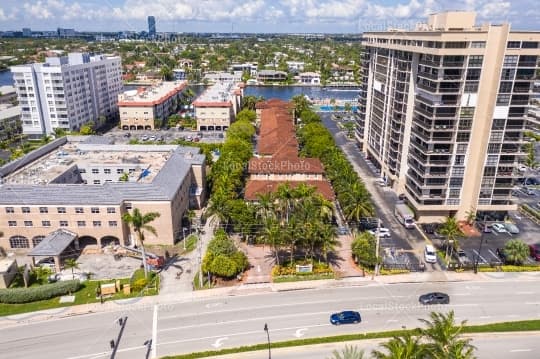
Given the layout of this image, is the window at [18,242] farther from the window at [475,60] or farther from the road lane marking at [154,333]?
the window at [475,60]

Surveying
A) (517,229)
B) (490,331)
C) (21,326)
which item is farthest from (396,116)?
(21,326)

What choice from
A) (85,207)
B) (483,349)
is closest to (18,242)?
(85,207)

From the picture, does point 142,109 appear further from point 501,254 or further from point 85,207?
point 501,254

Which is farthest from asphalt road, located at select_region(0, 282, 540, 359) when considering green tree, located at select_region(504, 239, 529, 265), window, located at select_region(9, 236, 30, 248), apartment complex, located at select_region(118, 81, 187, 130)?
apartment complex, located at select_region(118, 81, 187, 130)

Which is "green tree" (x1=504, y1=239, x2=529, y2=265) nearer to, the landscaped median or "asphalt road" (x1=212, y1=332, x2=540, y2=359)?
the landscaped median

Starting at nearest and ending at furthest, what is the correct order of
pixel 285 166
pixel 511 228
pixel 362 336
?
pixel 362 336 < pixel 511 228 < pixel 285 166

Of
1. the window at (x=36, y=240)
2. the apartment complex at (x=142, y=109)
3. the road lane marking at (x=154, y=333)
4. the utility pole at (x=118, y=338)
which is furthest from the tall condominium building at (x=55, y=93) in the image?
the road lane marking at (x=154, y=333)
